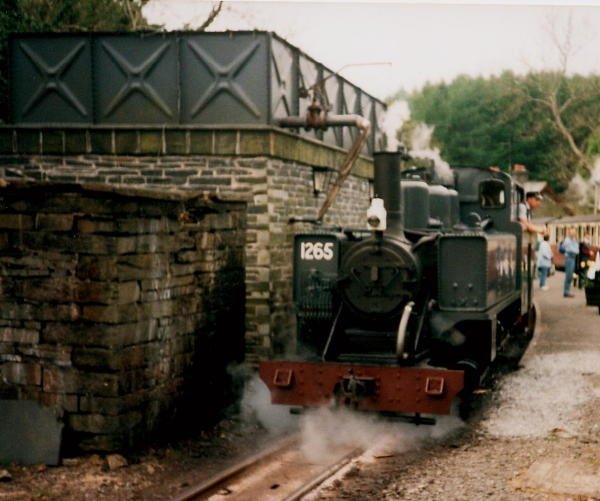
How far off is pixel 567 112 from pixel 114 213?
20.8 ft

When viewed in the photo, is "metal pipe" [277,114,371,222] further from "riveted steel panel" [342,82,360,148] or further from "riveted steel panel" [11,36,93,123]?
"riveted steel panel" [11,36,93,123]

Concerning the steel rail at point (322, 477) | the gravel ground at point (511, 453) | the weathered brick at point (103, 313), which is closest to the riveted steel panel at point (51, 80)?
the weathered brick at point (103, 313)

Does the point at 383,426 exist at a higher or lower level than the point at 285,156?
lower

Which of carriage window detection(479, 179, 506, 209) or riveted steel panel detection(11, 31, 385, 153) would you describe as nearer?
riveted steel panel detection(11, 31, 385, 153)

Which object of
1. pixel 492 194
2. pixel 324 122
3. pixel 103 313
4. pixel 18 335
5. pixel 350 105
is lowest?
pixel 18 335

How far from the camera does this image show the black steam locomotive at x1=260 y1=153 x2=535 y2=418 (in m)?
6.29

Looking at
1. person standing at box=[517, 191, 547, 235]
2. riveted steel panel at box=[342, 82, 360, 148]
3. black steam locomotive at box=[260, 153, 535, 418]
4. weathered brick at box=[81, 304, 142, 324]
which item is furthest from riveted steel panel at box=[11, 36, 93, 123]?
person standing at box=[517, 191, 547, 235]

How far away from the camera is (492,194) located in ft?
31.2

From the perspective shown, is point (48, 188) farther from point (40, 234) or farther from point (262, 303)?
point (262, 303)

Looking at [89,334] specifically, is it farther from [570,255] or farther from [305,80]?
[570,255]

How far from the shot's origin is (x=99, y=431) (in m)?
5.82

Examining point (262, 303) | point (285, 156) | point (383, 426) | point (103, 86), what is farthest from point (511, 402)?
point (103, 86)

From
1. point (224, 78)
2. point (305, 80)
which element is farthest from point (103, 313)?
point (305, 80)

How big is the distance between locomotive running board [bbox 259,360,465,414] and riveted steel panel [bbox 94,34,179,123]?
3.52 meters
